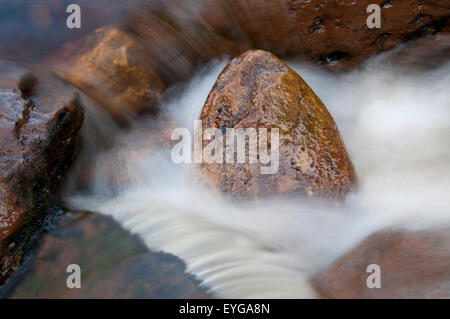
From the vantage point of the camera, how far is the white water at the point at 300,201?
319cm

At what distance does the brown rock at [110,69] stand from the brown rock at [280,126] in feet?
3.95

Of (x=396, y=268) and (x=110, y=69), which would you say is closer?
(x=396, y=268)

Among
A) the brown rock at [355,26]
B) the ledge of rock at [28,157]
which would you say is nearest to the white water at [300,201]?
the brown rock at [355,26]

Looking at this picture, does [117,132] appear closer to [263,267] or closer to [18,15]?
[18,15]

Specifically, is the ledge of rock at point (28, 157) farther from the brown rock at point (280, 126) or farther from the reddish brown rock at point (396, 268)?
the reddish brown rock at point (396, 268)

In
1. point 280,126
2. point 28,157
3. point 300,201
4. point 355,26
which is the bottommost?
point 300,201

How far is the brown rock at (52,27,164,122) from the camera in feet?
14.1

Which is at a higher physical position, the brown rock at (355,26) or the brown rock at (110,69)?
the brown rock at (355,26)

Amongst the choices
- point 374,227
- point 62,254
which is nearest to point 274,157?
point 374,227

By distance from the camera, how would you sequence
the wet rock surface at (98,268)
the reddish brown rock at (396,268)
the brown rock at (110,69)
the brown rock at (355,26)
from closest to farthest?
the reddish brown rock at (396,268), the wet rock surface at (98,268), the brown rock at (355,26), the brown rock at (110,69)

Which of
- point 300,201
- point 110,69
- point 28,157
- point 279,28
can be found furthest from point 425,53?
point 28,157

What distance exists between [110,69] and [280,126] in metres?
2.18

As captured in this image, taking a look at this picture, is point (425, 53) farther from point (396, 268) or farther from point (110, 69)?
point (110, 69)

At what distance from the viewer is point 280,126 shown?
10.9ft
